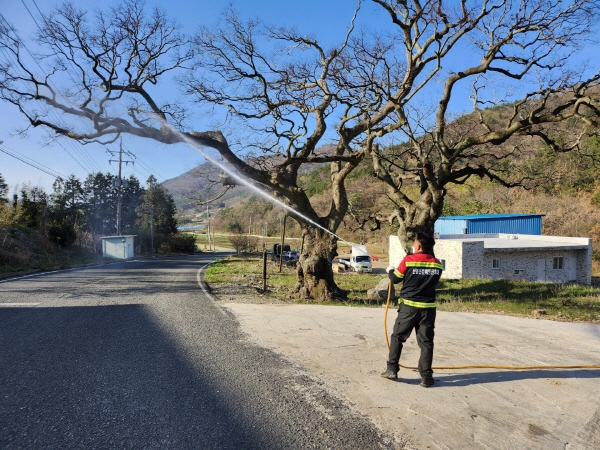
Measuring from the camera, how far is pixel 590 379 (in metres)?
5.34

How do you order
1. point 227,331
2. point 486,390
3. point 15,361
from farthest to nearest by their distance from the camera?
point 227,331, point 15,361, point 486,390

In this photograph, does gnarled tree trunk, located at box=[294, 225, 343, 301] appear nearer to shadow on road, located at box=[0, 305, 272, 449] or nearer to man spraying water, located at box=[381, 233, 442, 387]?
shadow on road, located at box=[0, 305, 272, 449]

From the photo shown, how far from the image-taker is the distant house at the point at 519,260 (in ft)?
86.9

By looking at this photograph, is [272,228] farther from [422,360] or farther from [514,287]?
[422,360]

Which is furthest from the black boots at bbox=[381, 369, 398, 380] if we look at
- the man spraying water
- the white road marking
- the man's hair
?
the white road marking

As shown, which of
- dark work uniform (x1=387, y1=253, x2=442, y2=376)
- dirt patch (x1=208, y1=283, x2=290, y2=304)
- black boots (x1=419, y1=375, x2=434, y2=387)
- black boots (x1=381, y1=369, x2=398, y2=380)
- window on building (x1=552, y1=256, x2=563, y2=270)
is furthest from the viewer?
window on building (x1=552, y1=256, x2=563, y2=270)

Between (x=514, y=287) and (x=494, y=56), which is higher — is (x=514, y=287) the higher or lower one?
the lower one

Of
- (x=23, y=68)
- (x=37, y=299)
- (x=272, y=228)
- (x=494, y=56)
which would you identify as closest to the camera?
(x=37, y=299)

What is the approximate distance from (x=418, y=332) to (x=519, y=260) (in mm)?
26296

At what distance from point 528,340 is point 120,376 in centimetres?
646

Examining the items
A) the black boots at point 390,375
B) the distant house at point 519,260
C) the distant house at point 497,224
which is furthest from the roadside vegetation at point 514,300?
the distant house at point 497,224

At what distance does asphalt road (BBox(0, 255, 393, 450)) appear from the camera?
3.75 m

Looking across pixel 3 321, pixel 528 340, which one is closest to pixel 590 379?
pixel 528 340

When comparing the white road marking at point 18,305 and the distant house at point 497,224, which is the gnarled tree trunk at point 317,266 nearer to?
the white road marking at point 18,305
